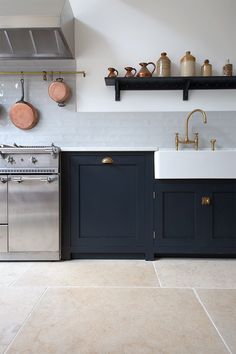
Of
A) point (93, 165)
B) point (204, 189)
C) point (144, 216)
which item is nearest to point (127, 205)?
point (144, 216)

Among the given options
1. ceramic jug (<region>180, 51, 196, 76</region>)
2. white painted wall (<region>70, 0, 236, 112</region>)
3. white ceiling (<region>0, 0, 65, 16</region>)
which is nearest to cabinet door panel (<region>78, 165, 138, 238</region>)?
white painted wall (<region>70, 0, 236, 112</region>)

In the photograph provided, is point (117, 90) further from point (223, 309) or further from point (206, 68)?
point (223, 309)

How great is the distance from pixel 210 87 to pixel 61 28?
1.38 m

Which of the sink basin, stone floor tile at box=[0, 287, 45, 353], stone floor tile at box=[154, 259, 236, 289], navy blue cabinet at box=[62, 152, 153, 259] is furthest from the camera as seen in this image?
navy blue cabinet at box=[62, 152, 153, 259]

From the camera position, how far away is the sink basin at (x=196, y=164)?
212cm

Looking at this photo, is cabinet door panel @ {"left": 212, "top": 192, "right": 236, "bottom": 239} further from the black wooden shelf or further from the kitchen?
the black wooden shelf

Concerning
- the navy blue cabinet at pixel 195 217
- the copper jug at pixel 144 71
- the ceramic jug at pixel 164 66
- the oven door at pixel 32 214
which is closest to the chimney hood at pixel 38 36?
the copper jug at pixel 144 71

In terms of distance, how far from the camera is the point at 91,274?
1920mm

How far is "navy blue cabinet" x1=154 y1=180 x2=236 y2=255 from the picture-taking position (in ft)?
7.23

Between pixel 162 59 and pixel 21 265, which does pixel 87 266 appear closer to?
pixel 21 265

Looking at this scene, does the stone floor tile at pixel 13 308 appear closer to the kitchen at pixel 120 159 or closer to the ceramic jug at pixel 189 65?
the kitchen at pixel 120 159

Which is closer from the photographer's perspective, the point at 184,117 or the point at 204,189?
the point at 204,189

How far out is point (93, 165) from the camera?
2248 mm

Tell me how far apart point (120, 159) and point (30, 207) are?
757 millimetres
